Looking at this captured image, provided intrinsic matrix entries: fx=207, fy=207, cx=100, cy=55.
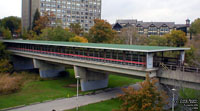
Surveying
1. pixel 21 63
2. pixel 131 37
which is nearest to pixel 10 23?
pixel 21 63

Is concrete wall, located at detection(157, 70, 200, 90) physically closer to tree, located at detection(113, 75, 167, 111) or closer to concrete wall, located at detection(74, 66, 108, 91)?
tree, located at detection(113, 75, 167, 111)

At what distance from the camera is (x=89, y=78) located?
107 ft

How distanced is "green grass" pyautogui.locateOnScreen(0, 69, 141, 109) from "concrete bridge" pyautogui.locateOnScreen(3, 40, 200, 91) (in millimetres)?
3275

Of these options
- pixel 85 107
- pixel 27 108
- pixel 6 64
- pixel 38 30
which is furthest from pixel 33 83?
pixel 38 30

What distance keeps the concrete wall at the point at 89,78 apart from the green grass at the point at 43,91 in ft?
6.66

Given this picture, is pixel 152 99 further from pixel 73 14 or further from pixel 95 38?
pixel 73 14

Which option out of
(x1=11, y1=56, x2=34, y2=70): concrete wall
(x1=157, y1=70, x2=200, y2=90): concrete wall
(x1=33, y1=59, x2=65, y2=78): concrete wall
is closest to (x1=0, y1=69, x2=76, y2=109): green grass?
(x1=33, y1=59, x2=65, y2=78): concrete wall

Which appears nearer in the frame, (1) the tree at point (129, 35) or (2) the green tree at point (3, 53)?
(2) the green tree at point (3, 53)

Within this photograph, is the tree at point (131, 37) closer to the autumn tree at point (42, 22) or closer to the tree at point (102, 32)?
the tree at point (102, 32)

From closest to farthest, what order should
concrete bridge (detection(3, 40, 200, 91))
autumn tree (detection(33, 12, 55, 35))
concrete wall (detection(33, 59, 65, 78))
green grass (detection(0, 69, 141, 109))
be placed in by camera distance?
concrete bridge (detection(3, 40, 200, 91)) → green grass (detection(0, 69, 141, 109)) → concrete wall (detection(33, 59, 65, 78)) → autumn tree (detection(33, 12, 55, 35))

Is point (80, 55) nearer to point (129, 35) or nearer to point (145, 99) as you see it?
point (145, 99)

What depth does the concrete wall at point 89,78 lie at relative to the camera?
32.2m

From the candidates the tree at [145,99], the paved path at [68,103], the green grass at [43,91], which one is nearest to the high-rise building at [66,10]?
the green grass at [43,91]

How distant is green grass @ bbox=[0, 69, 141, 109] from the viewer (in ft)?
86.1
